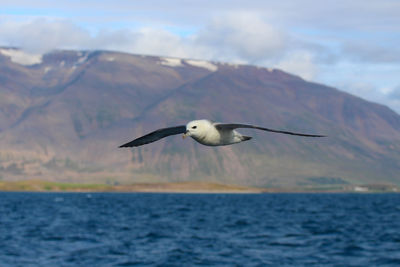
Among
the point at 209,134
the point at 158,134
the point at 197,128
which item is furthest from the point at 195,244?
the point at 197,128

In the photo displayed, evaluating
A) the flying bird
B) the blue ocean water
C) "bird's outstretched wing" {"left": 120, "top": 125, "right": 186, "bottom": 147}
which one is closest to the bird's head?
the flying bird

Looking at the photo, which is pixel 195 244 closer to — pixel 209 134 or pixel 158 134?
pixel 158 134

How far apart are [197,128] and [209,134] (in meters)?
0.71

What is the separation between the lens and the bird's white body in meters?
20.0

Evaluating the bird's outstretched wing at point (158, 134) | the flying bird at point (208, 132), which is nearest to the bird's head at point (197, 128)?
the flying bird at point (208, 132)

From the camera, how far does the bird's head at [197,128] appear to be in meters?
19.7

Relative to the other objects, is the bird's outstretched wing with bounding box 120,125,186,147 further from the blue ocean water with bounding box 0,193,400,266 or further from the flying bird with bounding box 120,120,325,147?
the blue ocean water with bounding box 0,193,400,266

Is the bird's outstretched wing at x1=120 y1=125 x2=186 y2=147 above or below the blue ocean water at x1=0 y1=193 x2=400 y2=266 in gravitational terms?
above

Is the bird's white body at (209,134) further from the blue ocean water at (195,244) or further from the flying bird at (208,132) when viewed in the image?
the blue ocean water at (195,244)

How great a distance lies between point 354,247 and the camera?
108 meters

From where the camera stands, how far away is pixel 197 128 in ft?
66.0

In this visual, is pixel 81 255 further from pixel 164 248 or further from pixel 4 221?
pixel 4 221

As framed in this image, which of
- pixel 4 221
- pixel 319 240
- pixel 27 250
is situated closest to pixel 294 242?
pixel 319 240

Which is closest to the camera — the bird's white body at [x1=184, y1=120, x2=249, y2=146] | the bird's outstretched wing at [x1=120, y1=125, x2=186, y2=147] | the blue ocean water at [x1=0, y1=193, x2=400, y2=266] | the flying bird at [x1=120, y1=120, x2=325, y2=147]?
the flying bird at [x1=120, y1=120, x2=325, y2=147]
